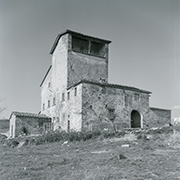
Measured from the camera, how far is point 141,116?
89.9 ft

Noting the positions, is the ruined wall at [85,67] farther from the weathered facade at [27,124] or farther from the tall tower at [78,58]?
the weathered facade at [27,124]

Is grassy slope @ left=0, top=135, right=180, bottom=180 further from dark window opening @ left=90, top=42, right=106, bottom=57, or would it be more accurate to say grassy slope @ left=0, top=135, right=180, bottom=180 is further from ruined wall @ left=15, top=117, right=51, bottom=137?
dark window opening @ left=90, top=42, right=106, bottom=57

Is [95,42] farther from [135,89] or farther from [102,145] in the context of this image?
[102,145]

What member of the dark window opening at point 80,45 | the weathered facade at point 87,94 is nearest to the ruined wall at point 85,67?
the weathered facade at point 87,94

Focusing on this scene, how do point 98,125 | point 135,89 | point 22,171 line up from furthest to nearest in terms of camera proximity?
point 135,89 < point 98,125 < point 22,171

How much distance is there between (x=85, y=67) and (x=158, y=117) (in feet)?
35.5

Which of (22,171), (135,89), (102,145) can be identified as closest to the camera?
(22,171)

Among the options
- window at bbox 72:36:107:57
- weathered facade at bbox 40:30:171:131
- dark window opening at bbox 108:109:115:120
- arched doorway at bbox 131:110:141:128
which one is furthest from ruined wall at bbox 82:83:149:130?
window at bbox 72:36:107:57

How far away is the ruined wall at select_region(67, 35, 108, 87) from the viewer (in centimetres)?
2809

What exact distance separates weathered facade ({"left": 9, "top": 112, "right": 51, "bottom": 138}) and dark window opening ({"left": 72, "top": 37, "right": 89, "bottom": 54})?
385 inches

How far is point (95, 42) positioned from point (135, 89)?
27.7ft

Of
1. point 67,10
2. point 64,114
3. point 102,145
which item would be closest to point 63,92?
point 64,114

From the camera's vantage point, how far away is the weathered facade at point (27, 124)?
90.1ft

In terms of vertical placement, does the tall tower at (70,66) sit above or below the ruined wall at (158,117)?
above
